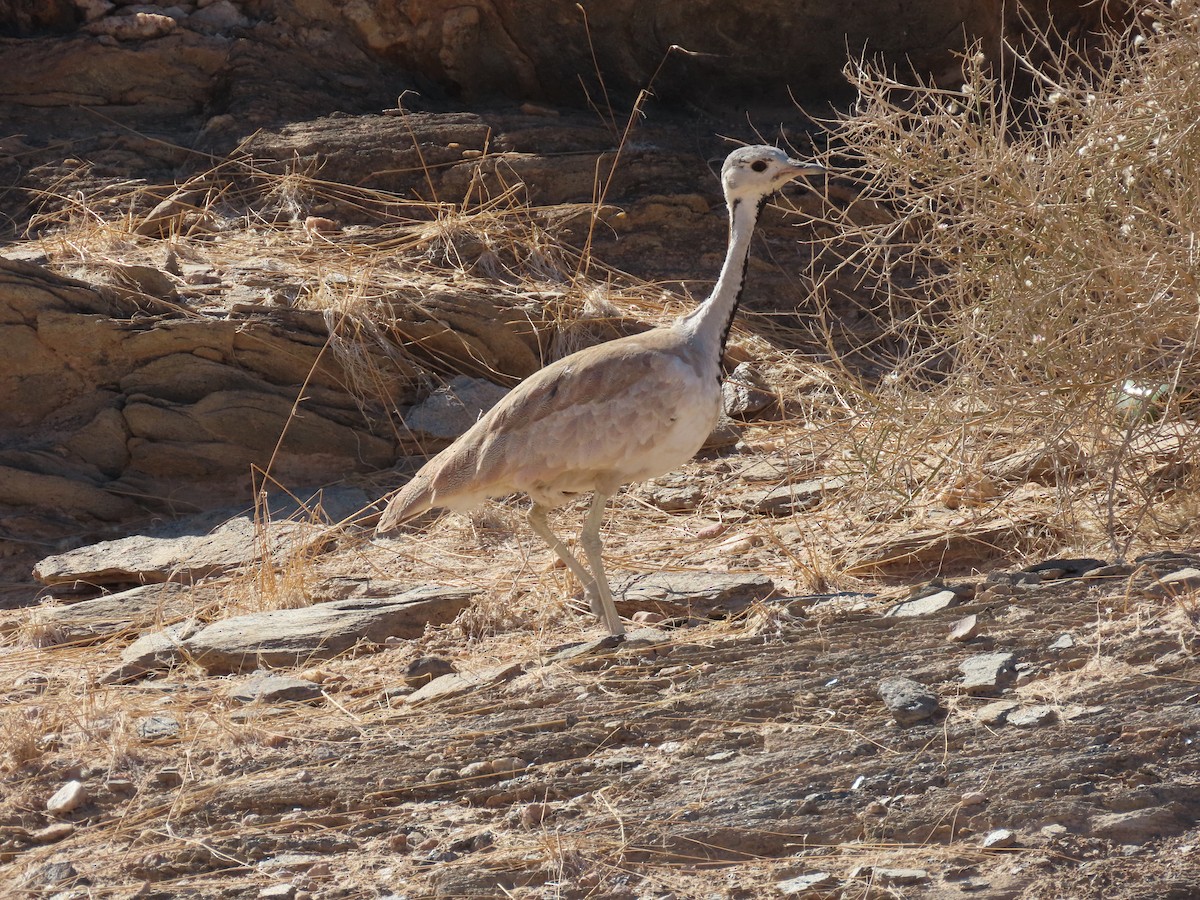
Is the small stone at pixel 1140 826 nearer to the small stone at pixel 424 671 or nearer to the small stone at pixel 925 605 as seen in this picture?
the small stone at pixel 925 605

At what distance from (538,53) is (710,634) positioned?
20.5ft

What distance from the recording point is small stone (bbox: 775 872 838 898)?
3.25 meters

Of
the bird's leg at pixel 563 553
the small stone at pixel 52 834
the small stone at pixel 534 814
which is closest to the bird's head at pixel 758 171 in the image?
the bird's leg at pixel 563 553

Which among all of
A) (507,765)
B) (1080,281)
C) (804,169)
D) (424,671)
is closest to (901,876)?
(507,765)

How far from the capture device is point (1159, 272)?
15.4 ft

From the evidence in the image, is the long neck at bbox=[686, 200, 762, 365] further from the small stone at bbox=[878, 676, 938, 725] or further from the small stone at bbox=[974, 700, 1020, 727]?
the small stone at bbox=[974, 700, 1020, 727]

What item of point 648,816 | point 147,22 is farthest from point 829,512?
point 147,22

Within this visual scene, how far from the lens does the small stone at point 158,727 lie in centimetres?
434

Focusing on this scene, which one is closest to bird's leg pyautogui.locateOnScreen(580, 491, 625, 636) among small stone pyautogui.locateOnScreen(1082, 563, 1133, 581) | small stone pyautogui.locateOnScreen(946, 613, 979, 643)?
small stone pyautogui.locateOnScreen(946, 613, 979, 643)

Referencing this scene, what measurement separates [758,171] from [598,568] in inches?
69.7

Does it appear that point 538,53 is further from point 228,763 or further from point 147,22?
point 228,763

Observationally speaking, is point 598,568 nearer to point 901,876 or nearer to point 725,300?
point 725,300

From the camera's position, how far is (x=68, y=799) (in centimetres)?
392

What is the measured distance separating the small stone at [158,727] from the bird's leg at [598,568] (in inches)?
61.5
